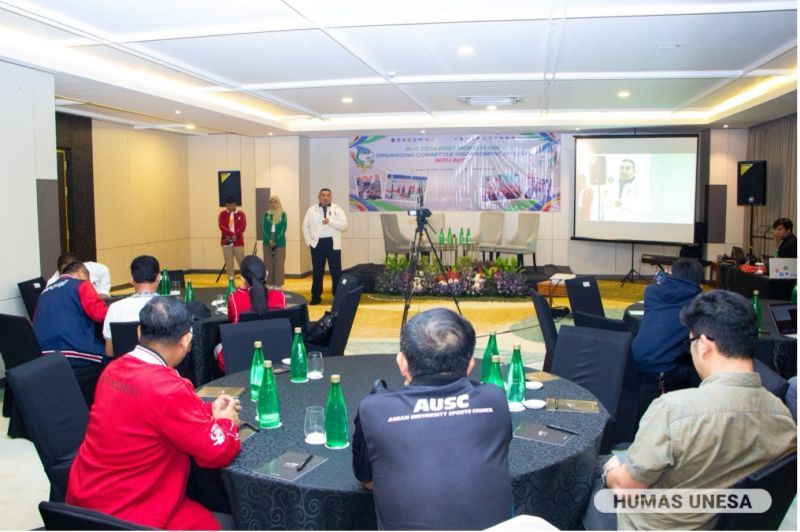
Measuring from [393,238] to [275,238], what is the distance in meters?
2.29

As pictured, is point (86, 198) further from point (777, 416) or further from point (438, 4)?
point (777, 416)

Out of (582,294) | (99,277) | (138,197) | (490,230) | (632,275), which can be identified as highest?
(138,197)

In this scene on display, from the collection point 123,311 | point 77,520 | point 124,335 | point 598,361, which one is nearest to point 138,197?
point 123,311

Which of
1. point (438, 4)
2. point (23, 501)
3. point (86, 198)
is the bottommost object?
point (23, 501)

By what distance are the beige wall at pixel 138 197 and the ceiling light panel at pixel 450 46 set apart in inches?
230

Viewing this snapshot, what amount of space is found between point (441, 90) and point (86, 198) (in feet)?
18.6

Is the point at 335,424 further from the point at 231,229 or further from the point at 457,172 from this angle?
the point at 457,172

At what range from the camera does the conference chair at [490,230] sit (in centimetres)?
1192

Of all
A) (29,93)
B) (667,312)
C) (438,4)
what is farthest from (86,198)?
(667,312)

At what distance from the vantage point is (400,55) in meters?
6.18

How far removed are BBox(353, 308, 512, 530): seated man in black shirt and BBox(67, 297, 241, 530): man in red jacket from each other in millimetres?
585

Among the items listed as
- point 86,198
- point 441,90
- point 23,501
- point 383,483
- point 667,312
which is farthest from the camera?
point 86,198

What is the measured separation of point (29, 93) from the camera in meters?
5.79

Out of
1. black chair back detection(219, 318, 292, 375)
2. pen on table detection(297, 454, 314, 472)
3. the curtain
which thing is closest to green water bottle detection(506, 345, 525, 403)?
pen on table detection(297, 454, 314, 472)
